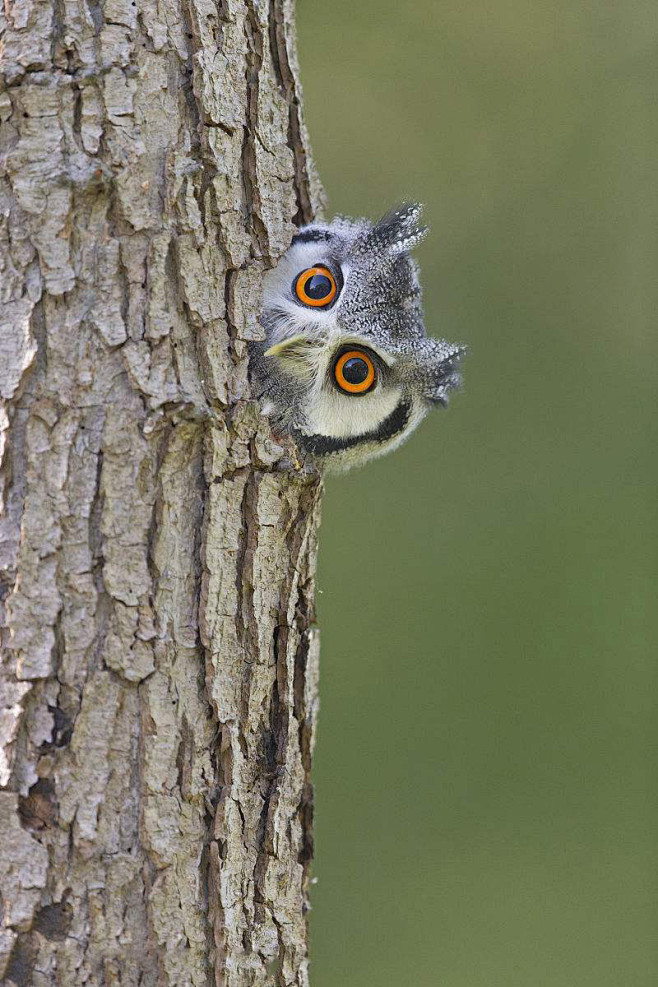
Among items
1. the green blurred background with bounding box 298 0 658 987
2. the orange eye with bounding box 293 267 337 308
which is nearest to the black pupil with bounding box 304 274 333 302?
the orange eye with bounding box 293 267 337 308

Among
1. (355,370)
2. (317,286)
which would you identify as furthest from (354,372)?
(317,286)

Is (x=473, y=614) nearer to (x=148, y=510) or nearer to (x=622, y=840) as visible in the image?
(x=622, y=840)

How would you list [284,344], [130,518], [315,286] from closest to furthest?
[130,518] < [284,344] < [315,286]

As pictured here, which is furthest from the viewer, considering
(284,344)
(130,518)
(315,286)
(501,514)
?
(501,514)

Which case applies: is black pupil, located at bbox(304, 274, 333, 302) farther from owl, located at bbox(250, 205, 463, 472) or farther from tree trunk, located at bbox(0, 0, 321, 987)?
tree trunk, located at bbox(0, 0, 321, 987)

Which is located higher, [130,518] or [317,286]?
[317,286]

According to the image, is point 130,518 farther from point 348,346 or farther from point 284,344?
point 348,346

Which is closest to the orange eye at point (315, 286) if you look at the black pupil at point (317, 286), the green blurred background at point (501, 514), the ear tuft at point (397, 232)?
the black pupil at point (317, 286)
